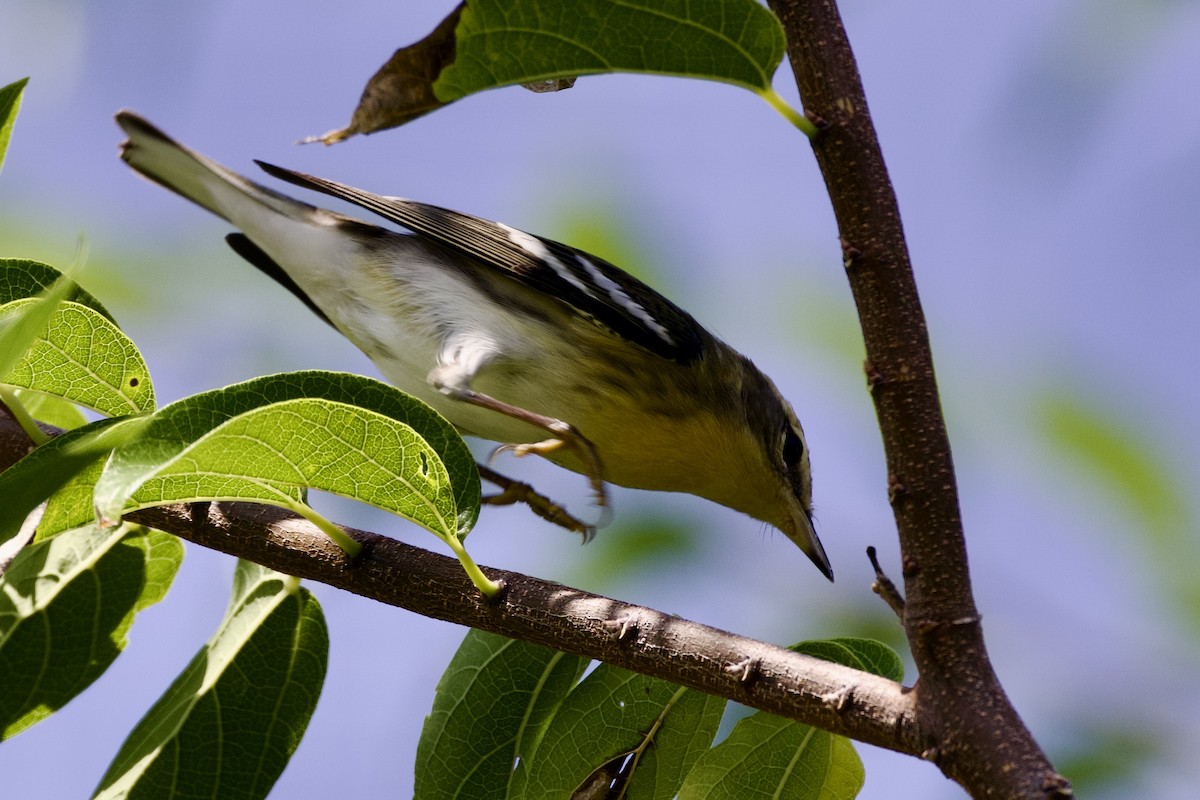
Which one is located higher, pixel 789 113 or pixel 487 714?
pixel 789 113

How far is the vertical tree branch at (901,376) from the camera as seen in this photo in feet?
5.06

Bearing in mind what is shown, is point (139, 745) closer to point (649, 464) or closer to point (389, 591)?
point (389, 591)

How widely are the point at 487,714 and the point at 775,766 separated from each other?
546mm

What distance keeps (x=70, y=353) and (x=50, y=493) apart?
67cm

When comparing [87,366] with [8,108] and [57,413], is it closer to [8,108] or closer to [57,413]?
[8,108]

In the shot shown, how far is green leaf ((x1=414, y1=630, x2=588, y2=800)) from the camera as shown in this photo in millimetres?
2104

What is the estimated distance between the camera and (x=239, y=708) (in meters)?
2.17

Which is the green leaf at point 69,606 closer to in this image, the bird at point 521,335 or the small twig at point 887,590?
the bird at point 521,335

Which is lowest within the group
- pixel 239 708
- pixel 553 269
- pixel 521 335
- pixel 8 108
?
pixel 239 708

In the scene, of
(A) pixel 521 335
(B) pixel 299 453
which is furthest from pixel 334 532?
(A) pixel 521 335

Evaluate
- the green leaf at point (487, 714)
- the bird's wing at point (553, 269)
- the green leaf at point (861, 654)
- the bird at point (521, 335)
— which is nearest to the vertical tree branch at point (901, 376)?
the green leaf at point (861, 654)

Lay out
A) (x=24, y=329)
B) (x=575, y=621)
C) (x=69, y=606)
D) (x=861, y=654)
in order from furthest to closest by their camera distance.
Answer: (x=69, y=606) → (x=861, y=654) → (x=575, y=621) → (x=24, y=329)

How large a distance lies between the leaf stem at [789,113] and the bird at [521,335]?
1.85 m

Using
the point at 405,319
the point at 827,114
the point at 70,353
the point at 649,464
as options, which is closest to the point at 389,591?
the point at 70,353
